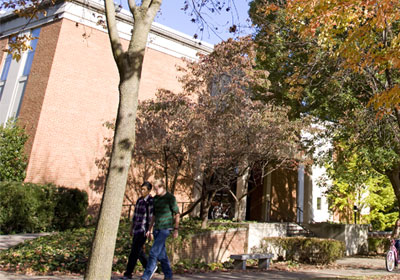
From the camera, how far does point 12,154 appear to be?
15.9m

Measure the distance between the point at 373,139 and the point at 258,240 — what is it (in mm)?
6189

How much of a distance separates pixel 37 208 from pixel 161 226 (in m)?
9.45

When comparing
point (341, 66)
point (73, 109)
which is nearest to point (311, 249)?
point (341, 66)

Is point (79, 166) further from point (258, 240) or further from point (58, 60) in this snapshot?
point (258, 240)

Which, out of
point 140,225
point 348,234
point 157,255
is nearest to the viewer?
point 157,255

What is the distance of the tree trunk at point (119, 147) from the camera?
4.12 m

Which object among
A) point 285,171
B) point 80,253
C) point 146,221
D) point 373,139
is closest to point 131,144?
point 146,221

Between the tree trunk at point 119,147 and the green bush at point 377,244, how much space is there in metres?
19.6

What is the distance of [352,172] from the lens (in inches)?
732

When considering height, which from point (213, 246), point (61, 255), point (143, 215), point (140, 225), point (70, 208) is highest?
point (70, 208)

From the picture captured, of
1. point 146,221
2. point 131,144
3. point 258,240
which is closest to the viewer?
point 131,144

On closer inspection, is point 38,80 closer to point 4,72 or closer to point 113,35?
point 4,72

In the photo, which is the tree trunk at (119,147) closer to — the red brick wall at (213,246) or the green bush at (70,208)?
the red brick wall at (213,246)

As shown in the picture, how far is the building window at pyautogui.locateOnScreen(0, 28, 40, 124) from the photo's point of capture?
18141 mm
